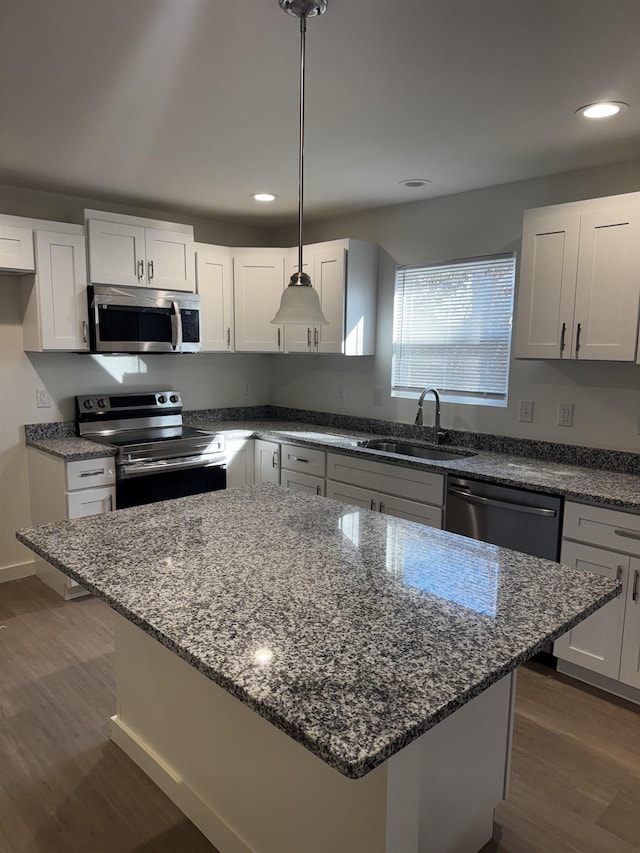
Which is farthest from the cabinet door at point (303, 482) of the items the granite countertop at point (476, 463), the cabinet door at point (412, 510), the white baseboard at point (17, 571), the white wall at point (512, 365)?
the white baseboard at point (17, 571)

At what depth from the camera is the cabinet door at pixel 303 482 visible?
150 inches

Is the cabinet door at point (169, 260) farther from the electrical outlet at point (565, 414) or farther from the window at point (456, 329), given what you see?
the electrical outlet at point (565, 414)

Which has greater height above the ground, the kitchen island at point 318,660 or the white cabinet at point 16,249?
the white cabinet at point 16,249

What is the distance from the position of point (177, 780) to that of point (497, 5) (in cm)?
251

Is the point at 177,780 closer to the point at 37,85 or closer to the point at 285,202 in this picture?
the point at 37,85

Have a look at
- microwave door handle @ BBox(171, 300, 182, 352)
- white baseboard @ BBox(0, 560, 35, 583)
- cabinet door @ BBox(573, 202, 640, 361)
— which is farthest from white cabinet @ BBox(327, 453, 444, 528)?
white baseboard @ BBox(0, 560, 35, 583)

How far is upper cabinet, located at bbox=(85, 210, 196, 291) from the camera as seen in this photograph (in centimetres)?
354

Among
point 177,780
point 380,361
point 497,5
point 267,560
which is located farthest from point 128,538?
point 380,361

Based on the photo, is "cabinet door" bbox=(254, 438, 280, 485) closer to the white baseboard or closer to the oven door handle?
the oven door handle

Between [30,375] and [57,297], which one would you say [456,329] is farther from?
[30,375]

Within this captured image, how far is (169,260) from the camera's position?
3.88 metres

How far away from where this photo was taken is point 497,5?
155 centimetres

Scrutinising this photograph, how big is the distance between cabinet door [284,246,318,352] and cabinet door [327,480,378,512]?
1.03 m

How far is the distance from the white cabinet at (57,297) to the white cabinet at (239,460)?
118 centimetres
